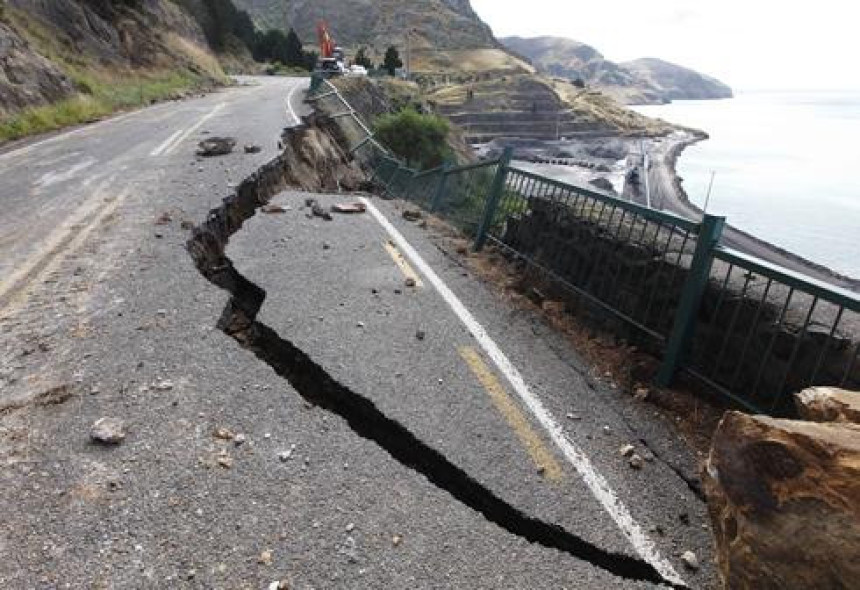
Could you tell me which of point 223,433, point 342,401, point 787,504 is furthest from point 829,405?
point 223,433

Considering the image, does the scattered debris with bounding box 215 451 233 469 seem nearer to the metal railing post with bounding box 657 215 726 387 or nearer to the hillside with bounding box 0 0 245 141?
the metal railing post with bounding box 657 215 726 387

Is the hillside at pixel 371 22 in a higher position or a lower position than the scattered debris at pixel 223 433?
higher

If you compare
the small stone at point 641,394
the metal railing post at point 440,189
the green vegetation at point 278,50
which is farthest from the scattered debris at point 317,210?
the green vegetation at point 278,50

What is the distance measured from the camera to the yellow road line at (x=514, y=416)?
3523 millimetres

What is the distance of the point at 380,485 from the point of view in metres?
3.24

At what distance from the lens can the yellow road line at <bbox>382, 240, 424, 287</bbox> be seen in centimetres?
660

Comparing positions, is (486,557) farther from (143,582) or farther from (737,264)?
(737,264)

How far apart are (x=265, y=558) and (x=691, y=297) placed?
11.4ft

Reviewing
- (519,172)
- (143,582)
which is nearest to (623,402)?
(143,582)

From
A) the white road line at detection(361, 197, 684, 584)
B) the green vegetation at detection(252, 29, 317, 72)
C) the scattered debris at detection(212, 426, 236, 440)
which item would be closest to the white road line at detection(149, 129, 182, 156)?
the white road line at detection(361, 197, 684, 584)

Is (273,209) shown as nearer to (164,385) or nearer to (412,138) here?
(164,385)

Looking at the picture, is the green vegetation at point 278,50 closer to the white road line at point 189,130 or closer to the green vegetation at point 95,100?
the green vegetation at point 95,100

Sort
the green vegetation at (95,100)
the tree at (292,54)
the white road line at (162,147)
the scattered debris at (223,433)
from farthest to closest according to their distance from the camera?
the tree at (292,54) → the green vegetation at (95,100) → the white road line at (162,147) → the scattered debris at (223,433)

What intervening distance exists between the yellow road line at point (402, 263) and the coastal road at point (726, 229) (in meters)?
19.0
